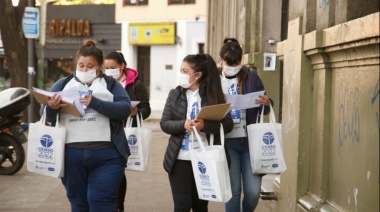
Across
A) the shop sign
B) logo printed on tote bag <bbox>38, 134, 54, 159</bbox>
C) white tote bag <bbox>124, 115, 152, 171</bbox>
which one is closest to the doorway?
the shop sign

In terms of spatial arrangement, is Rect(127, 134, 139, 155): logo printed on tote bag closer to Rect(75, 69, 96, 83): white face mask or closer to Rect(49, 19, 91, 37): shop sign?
Rect(75, 69, 96, 83): white face mask

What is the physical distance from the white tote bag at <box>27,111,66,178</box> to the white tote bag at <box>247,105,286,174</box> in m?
1.62

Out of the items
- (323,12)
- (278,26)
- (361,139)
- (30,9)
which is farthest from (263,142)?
(30,9)

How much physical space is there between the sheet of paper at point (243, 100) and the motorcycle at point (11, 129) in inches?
242

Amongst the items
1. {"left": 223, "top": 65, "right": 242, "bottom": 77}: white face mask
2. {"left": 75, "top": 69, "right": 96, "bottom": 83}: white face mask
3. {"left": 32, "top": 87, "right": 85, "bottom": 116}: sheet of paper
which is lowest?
{"left": 32, "top": 87, "right": 85, "bottom": 116}: sheet of paper

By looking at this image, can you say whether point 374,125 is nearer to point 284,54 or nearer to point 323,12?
point 323,12

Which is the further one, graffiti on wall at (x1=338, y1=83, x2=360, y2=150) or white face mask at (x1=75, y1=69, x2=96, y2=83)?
white face mask at (x1=75, y1=69, x2=96, y2=83)

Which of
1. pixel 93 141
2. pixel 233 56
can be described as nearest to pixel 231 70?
pixel 233 56

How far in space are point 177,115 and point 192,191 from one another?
2.01 ft

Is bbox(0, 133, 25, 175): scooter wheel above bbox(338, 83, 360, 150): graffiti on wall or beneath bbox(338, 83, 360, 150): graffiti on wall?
beneath

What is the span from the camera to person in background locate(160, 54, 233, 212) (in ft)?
19.4

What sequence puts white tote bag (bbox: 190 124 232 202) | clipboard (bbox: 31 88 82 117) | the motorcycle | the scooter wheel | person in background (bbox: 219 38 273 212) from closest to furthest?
white tote bag (bbox: 190 124 232 202)
clipboard (bbox: 31 88 82 117)
person in background (bbox: 219 38 273 212)
the motorcycle
the scooter wheel

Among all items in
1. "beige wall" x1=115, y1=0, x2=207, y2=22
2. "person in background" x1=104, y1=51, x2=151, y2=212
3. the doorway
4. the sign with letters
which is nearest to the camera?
"person in background" x1=104, y1=51, x2=151, y2=212

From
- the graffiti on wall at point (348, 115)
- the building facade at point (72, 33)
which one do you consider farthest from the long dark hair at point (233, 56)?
the building facade at point (72, 33)
